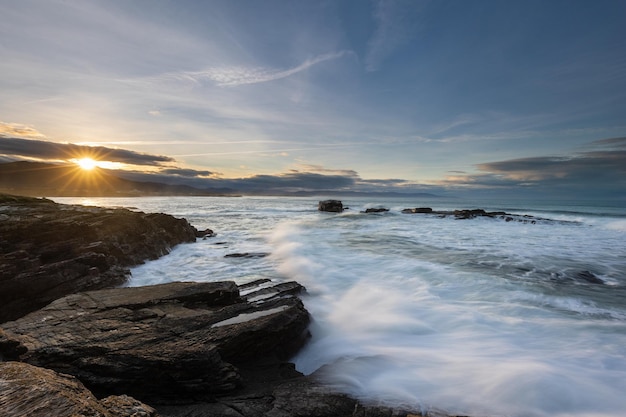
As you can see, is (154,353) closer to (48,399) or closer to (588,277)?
(48,399)

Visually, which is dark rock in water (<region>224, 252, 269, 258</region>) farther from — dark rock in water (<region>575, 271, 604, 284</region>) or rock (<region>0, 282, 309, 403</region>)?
dark rock in water (<region>575, 271, 604, 284</region>)

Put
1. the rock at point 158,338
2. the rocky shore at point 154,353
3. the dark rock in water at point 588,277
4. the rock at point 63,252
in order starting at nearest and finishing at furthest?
the rocky shore at point 154,353 < the rock at point 158,338 < the rock at point 63,252 < the dark rock in water at point 588,277

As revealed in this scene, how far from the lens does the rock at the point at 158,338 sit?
14.5ft

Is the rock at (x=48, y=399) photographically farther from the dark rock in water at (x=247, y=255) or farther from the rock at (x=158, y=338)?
the dark rock in water at (x=247, y=255)

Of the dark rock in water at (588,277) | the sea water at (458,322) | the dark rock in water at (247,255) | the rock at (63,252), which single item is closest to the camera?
the sea water at (458,322)

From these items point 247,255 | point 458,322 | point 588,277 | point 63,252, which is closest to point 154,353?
point 458,322

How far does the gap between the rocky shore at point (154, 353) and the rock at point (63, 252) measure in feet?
0.17

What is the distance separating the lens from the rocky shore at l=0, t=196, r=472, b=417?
312 cm

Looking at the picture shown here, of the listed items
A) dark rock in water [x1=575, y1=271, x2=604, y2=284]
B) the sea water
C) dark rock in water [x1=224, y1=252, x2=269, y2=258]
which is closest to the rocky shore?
the sea water

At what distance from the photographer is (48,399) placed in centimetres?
278

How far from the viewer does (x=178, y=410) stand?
4102 millimetres

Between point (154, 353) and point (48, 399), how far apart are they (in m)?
1.95

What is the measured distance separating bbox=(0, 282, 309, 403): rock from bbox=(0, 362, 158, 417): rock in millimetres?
1318

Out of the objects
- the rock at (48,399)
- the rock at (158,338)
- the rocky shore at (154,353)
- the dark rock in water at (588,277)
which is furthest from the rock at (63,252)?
the dark rock in water at (588,277)
